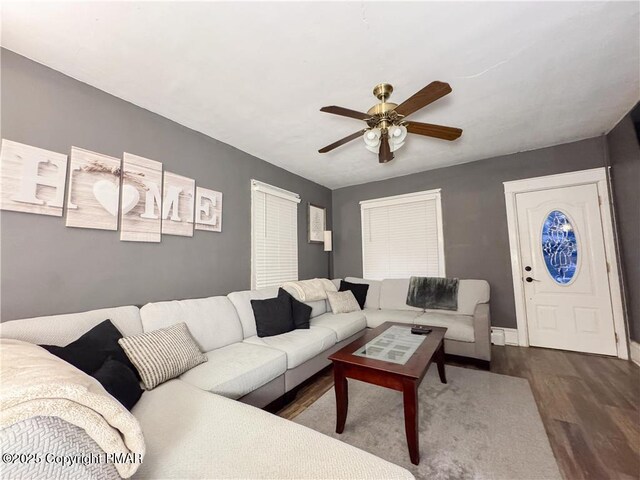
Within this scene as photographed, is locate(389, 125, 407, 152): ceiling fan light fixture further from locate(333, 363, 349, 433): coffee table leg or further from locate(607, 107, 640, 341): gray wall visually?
locate(607, 107, 640, 341): gray wall

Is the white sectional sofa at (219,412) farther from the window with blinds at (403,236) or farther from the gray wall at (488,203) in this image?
the gray wall at (488,203)

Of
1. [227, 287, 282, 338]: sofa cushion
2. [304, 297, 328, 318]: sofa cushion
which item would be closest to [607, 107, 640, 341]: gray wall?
[304, 297, 328, 318]: sofa cushion

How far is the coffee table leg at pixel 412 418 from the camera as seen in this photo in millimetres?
1562

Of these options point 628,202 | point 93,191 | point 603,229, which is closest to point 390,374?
point 93,191

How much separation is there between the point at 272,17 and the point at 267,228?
2.48 meters

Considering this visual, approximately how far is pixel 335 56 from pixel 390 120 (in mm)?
599

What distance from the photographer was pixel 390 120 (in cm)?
201

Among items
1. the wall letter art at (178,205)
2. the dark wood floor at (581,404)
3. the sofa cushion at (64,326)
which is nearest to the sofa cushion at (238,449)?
the sofa cushion at (64,326)

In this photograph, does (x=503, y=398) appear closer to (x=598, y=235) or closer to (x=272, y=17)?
(x=598, y=235)

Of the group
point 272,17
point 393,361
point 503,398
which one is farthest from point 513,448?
point 272,17

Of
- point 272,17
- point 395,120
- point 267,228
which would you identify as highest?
point 272,17

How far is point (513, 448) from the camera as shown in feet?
5.43

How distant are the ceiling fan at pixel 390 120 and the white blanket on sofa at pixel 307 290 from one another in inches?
75.5

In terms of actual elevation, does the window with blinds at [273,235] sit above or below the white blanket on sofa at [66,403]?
above
